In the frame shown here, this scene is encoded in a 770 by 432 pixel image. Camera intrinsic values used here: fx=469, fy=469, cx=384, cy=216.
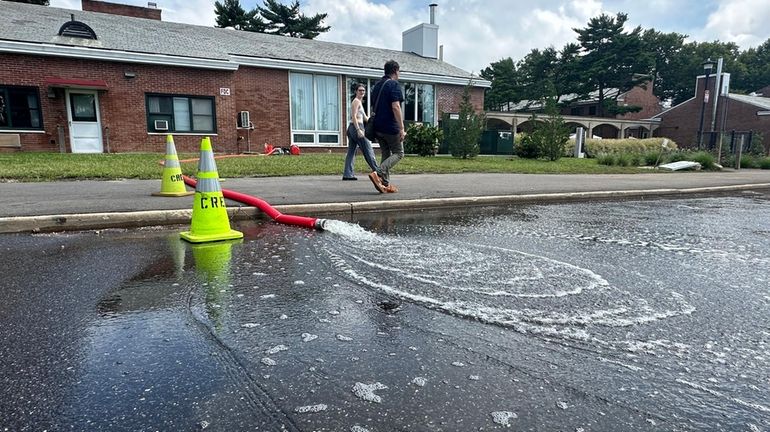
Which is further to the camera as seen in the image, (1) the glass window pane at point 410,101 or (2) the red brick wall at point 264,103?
(1) the glass window pane at point 410,101

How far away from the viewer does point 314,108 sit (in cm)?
2264

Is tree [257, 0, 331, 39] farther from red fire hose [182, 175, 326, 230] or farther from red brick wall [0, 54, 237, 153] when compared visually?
red fire hose [182, 175, 326, 230]

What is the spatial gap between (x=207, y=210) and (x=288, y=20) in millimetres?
44389

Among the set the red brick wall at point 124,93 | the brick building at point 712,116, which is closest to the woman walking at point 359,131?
the red brick wall at point 124,93

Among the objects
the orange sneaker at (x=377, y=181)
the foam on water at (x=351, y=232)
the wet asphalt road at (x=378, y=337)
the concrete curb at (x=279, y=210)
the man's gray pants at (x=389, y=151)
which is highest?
the man's gray pants at (x=389, y=151)

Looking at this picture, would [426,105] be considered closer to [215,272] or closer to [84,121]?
[84,121]

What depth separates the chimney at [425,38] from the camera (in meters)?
29.2

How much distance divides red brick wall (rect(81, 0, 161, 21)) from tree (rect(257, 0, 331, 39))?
63.2 feet

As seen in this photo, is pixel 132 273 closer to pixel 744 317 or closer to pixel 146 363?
pixel 146 363

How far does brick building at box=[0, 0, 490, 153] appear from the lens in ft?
54.2

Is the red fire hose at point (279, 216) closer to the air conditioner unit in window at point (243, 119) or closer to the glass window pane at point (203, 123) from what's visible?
the glass window pane at point (203, 123)

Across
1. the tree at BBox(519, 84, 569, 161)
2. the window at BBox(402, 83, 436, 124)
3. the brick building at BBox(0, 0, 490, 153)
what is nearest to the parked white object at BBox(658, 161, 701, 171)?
the tree at BBox(519, 84, 569, 161)

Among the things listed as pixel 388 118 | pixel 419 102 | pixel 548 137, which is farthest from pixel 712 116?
pixel 388 118

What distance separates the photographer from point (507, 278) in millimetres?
3699
